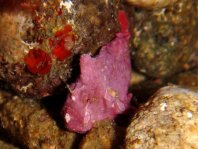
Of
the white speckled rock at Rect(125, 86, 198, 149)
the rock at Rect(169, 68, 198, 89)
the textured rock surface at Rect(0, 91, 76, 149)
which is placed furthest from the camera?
the rock at Rect(169, 68, 198, 89)

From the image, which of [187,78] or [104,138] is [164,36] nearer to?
[187,78]

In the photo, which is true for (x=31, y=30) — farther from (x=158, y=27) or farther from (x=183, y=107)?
(x=158, y=27)

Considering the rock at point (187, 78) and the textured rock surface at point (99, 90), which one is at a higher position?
the textured rock surface at point (99, 90)

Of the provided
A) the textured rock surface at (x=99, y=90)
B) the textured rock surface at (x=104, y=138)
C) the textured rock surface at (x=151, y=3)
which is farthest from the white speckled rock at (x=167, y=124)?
the textured rock surface at (x=151, y=3)

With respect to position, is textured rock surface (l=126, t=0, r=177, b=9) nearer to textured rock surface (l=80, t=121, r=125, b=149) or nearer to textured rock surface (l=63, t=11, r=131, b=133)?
textured rock surface (l=63, t=11, r=131, b=133)

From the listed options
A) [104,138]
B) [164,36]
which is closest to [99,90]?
[104,138]

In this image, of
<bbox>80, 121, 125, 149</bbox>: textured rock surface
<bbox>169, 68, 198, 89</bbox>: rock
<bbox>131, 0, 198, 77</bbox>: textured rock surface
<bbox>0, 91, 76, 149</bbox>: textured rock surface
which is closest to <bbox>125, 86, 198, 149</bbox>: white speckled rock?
<bbox>80, 121, 125, 149</bbox>: textured rock surface

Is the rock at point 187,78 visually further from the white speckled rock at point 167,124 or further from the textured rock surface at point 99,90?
the white speckled rock at point 167,124

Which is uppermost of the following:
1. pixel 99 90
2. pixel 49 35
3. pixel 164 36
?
pixel 49 35
